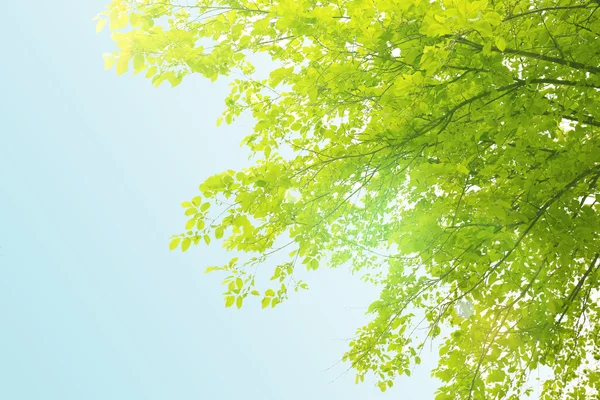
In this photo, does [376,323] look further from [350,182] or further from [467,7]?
[467,7]

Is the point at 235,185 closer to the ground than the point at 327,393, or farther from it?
closer to the ground

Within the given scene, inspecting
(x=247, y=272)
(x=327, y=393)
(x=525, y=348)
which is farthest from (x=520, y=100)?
(x=327, y=393)

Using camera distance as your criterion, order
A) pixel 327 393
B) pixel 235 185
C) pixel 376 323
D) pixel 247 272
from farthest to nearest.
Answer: pixel 327 393
pixel 376 323
pixel 247 272
pixel 235 185

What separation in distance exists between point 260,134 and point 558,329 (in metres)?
3.21

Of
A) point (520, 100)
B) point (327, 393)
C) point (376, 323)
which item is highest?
point (327, 393)

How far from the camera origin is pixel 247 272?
3.59 m

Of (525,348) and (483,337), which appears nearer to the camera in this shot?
(483,337)

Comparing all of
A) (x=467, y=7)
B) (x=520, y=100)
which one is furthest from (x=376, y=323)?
(x=467, y=7)

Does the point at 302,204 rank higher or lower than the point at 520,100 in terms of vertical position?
higher

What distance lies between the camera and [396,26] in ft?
8.28

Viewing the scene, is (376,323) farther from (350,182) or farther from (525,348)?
(350,182)

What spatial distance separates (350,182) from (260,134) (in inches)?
43.4

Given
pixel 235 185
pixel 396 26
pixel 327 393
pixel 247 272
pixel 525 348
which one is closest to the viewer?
pixel 396 26

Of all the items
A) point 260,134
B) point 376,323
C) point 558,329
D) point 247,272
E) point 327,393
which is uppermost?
point 327,393
